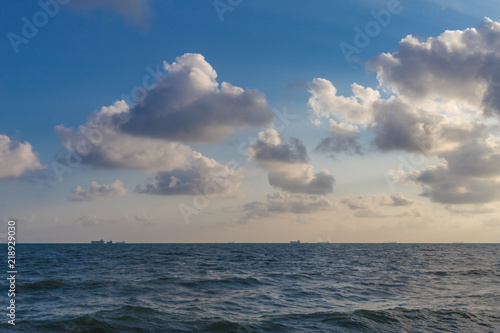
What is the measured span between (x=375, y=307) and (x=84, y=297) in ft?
81.8

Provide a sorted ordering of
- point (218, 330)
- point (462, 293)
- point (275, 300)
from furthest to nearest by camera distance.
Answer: point (462, 293) → point (275, 300) → point (218, 330)

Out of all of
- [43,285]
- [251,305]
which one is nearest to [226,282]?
[251,305]

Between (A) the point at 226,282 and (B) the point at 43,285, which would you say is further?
(A) the point at 226,282

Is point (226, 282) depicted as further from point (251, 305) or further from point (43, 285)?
point (43, 285)

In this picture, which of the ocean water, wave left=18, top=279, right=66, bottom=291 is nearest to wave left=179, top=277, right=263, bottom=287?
the ocean water

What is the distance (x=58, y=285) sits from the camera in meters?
38.1

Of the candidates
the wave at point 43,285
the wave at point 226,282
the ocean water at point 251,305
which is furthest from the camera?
the wave at point 226,282

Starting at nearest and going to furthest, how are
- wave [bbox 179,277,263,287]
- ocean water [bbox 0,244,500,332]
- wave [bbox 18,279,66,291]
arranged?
ocean water [bbox 0,244,500,332] < wave [bbox 18,279,66,291] < wave [bbox 179,277,263,287]

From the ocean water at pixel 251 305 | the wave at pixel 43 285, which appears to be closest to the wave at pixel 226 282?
the ocean water at pixel 251 305

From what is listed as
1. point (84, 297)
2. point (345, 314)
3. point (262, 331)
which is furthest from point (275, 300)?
point (84, 297)

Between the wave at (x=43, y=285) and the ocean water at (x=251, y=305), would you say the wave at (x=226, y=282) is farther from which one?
the wave at (x=43, y=285)

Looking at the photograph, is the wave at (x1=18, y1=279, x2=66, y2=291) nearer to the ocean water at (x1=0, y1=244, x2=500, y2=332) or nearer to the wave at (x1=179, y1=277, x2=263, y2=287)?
the ocean water at (x1=0, y1=244, x2=500, y2=332)

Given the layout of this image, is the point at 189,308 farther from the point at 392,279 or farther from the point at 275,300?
the point at 392,279

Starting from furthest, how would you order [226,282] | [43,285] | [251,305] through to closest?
1. [226,282]
2. [43,285]
3. [251,305]
